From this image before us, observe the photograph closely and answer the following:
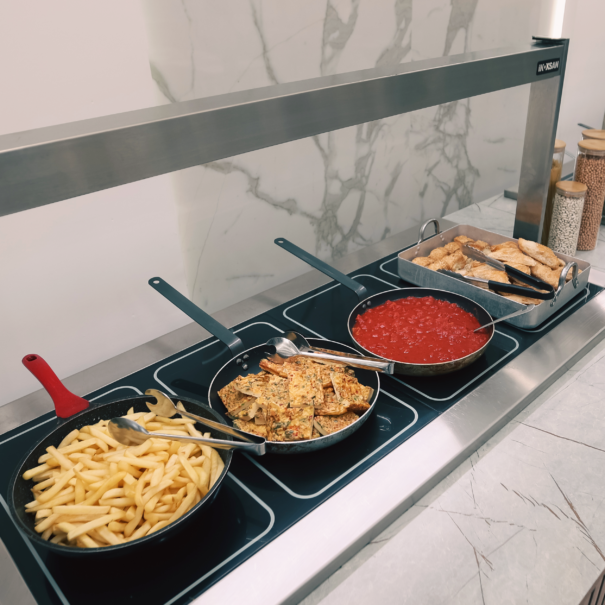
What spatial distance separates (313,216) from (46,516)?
0.93m

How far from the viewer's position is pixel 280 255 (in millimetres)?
1357

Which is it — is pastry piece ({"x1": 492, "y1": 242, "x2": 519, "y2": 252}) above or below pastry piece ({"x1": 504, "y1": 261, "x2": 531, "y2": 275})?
above

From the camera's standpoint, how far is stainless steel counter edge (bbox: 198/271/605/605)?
0.67m

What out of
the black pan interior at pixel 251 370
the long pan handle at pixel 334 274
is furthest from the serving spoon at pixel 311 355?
the long pan handle at pixel 334 274

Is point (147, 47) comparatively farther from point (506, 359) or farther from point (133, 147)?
point (506, 359)

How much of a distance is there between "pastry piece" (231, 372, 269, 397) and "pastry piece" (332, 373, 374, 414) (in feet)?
0.39

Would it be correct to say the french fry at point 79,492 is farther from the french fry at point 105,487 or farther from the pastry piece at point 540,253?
the pastry piece at point 540,253

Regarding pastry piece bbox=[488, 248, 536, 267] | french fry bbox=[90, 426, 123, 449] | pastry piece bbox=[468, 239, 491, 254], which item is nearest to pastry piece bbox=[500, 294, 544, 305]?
pastry piece bbox=[488, 248, 536, 267]

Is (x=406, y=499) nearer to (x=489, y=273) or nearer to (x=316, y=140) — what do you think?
(x=489, y=273)

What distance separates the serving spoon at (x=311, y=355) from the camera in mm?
903

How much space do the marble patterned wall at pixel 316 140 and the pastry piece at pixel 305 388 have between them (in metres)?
0.42

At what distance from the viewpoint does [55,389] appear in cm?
88

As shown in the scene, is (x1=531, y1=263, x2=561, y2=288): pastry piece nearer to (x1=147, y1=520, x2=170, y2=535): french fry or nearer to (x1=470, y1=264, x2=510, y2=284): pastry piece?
(x1=470, y1=264, x2=510, y2=284): pastry piece

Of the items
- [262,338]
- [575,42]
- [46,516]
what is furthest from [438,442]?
[575,42]
